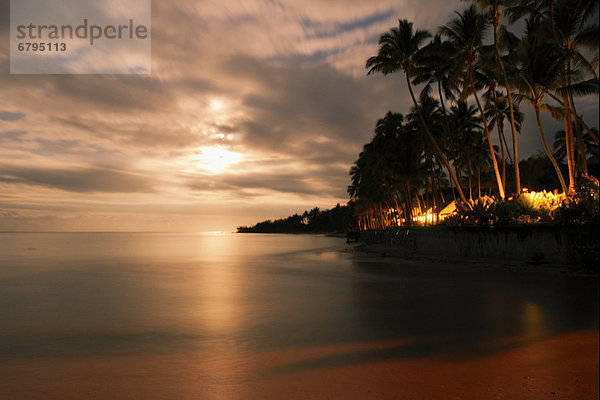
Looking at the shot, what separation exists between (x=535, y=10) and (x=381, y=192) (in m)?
43.0

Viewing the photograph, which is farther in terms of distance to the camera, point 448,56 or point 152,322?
point 448,56

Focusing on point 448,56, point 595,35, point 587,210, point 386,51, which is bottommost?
point 587,210

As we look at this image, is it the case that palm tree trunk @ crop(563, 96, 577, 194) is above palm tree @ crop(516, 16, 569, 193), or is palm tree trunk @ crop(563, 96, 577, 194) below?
below

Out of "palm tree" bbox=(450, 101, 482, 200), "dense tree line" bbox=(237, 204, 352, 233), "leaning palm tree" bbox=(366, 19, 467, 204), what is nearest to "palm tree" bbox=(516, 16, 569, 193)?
"leaning palm tree" bbox=(366, 19, 467, 204)

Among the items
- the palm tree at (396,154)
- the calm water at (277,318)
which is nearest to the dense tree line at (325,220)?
the palm tree at (396,154)

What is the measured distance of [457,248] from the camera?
21438 millimetres

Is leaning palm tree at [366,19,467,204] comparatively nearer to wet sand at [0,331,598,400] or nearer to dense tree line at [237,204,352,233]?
wet sand at [0,331,598,400]

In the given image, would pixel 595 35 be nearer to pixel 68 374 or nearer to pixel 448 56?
pixel 448 56

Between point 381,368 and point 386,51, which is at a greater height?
point 386,51

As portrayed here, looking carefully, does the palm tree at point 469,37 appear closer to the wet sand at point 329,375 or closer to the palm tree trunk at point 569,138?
the palm tree trunk at point 569,138

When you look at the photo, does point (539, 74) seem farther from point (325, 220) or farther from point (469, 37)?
point (325, 220)

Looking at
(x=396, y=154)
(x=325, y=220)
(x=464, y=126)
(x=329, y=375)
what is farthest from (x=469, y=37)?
(x=325, y=220)

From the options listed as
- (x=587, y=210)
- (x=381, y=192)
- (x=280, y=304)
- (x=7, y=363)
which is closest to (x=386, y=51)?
(x=587, y=210)

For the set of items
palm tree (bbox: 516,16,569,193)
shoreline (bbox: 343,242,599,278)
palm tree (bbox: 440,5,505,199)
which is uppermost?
palm tree (bbox: 440,5,505,199)
